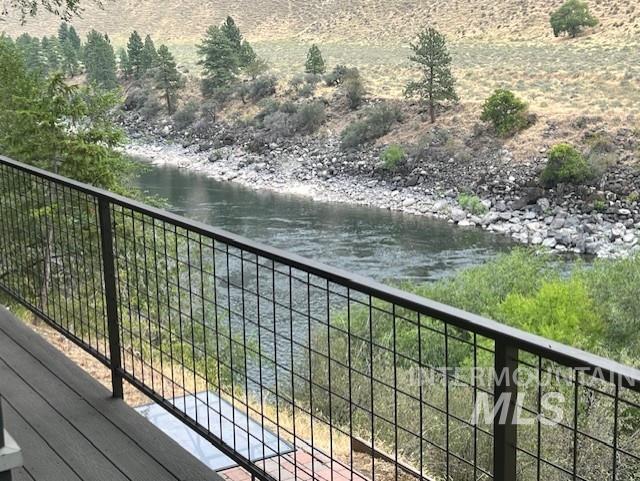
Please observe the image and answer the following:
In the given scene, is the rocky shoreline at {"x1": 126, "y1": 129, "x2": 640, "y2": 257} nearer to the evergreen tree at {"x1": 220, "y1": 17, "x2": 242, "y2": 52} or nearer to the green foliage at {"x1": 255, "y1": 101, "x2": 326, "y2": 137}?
the green foliage at {"x1": 255, "y1": 101, "x2": 326, "y2": 137}

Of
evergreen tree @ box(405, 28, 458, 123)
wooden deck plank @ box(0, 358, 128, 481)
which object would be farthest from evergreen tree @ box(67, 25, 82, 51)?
wooden deck plank @ box(0, 358, 128, 481)

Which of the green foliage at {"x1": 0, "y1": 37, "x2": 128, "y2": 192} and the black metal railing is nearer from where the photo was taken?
the black metal railing

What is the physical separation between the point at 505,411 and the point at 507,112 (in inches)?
1346

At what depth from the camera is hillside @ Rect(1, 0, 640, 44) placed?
55188 mm

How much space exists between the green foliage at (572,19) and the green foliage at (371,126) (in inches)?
733

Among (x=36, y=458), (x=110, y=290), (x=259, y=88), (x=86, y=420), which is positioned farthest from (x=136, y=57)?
(x=36, y=458)

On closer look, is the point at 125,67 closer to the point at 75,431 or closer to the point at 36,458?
the point at 75,431

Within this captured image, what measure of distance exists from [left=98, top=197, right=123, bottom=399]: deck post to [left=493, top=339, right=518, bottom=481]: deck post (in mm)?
1849

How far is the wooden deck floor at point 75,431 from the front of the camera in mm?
2566

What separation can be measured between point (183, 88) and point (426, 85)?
19.0 metres

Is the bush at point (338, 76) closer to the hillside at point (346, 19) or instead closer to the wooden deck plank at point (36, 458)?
the hillside at point (346, 19)

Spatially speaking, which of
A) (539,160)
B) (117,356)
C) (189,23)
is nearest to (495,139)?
(539,160)

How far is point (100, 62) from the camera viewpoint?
57.0m

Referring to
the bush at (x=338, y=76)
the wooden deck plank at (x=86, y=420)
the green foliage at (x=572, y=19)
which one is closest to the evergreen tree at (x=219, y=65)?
the bush at (x=338, y=76)
